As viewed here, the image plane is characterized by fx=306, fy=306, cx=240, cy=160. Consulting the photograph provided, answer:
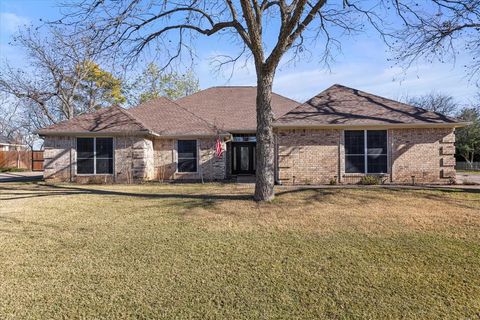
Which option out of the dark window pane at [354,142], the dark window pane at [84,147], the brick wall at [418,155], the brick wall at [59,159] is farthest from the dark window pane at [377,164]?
the brick wall at [59,159]

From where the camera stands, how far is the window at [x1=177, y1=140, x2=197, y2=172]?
17188mm

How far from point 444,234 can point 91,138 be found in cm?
1589

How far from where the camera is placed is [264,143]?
933 cm

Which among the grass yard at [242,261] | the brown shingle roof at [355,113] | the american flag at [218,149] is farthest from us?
the american flag at [218,149]

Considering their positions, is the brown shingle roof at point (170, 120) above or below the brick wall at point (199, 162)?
above

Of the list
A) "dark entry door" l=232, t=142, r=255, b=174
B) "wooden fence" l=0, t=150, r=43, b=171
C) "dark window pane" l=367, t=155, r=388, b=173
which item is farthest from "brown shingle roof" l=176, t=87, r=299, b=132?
"wooden fence" l=0, t=150, r=43, b=171

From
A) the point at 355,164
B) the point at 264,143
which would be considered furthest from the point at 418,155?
the point at 264,143

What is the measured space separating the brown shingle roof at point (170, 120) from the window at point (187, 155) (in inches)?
26.5

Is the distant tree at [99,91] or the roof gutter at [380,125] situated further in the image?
the distant tree at [99,91]

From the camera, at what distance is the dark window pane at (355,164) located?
552 inches

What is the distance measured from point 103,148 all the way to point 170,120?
407 centimetres

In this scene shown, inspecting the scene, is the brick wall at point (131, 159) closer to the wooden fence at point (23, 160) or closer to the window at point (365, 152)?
the window at point (365, 152)

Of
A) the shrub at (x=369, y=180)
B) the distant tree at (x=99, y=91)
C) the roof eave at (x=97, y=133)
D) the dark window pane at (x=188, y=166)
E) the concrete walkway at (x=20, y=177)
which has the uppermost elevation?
the distant tree at (x=99, y=91)

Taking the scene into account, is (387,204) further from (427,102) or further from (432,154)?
(427,102)
